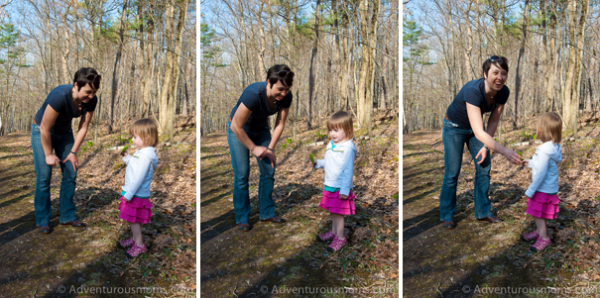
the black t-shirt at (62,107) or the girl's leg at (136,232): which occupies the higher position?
the black t-shirt at (62,107)

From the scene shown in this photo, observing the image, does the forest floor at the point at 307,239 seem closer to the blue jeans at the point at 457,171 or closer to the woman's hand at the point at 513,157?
the blue jeans at the point at 457,171

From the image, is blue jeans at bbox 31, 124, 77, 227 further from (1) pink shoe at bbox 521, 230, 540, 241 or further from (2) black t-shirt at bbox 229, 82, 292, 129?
(1) pink shoe at bbox 521, 230, 540, 241

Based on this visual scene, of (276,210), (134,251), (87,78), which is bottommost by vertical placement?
(134,251)

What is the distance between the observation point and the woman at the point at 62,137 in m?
2.93

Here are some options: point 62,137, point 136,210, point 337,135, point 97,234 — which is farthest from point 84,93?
point 337,135

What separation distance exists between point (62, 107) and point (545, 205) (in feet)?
11.4

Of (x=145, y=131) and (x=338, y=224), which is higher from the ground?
(x=145, y=131)

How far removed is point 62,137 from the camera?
2.96 m

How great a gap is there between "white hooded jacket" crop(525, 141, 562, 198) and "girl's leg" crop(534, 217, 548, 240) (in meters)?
0.21

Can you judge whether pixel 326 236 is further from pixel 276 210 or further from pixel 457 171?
pixel 457 171

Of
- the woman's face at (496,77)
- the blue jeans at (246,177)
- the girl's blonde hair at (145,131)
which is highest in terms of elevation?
the woman's face at (496,77)

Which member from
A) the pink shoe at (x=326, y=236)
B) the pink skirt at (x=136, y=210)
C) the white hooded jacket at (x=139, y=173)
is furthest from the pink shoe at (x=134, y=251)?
the pink shoe at (x=326, y=236)

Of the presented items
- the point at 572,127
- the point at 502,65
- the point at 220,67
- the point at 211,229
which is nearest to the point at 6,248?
the point at 211,229

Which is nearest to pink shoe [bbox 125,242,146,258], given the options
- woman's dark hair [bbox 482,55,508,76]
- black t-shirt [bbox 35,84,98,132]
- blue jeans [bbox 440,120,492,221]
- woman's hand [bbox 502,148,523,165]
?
black t-shirt [bbox 35,84,98,132]
